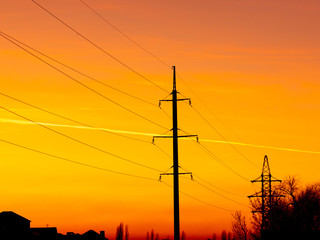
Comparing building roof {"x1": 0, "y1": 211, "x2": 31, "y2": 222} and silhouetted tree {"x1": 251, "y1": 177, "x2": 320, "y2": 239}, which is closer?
silhouetted tree {"x1": 251, "y1": 177, "x2": 320, "y2": 239}

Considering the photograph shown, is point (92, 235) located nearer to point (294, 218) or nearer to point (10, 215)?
point (10, 215)

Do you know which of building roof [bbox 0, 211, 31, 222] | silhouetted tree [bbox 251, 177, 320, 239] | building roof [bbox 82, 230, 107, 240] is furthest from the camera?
building roof [bbox 82, 230, 107, 240]

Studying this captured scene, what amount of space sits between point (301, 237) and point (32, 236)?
8565cm

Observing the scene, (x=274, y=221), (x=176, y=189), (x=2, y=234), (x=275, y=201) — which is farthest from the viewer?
(x=2, y=234)

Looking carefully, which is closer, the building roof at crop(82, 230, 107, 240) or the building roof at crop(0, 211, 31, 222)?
the building roof at crop(0, 211, 31, 222)

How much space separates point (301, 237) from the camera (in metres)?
52.6

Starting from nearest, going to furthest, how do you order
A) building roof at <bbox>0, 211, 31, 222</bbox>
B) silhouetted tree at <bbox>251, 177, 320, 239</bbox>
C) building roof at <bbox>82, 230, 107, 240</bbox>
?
silhouetted tree at <bbox>251, 177, 320, 239</bbox>, building roof at <bbox>0, 211, 31, 222</bbox>, building roof at <bbox>82, 230, 107, 240</bbox>

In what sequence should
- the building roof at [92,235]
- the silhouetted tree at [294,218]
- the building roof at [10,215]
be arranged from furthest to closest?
the building roof at [92,235] < the building roof at [10,215] < the silhouetted tree at [294,218]

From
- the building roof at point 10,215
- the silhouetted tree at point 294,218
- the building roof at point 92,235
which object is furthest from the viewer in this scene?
the building roof at point 92,235

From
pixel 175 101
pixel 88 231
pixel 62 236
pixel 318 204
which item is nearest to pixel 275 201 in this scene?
pixel 318 204

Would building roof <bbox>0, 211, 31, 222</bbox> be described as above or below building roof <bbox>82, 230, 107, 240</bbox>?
below

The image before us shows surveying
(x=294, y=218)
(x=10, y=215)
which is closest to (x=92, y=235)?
(x=10, y=215)

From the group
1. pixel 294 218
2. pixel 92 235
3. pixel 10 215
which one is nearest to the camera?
pixel 294 218

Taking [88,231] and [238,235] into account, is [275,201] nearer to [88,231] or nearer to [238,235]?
[238,235]
